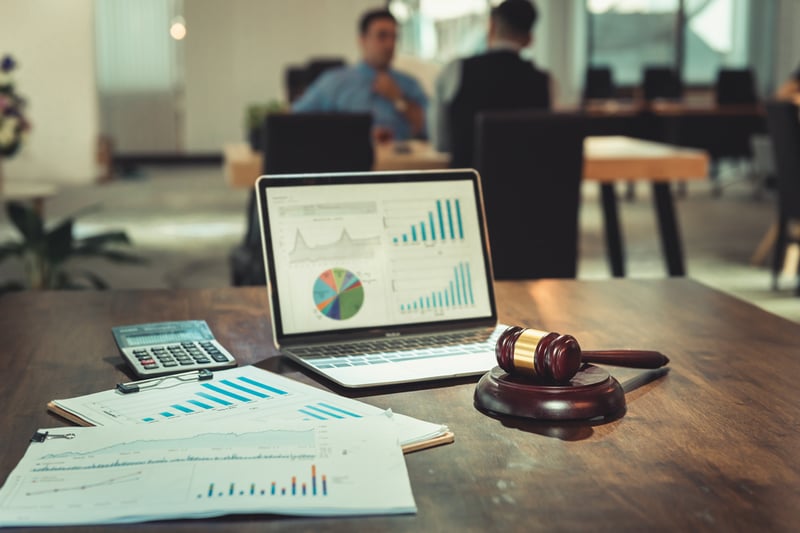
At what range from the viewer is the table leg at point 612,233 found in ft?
14.5

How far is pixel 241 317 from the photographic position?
4.28 ft

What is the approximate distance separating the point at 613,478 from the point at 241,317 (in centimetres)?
68

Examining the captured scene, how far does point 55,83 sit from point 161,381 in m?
9.54

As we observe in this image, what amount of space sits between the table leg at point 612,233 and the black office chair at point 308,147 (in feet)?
5.58

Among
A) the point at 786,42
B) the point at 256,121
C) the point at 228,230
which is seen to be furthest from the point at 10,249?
the point at 786,42

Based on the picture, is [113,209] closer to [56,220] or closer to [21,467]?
[56,220]

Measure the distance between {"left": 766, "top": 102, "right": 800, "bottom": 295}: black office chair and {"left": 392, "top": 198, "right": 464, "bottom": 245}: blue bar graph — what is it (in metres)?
3.39

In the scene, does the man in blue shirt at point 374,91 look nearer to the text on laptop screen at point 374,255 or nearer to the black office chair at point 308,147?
the black office chair at point 308,147

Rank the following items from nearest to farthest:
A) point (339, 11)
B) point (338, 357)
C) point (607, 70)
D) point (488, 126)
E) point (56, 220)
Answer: point (338, 357), point (488, 126), point (56, 220), point (607, 70), point (339, 11)

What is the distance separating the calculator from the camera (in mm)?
1035

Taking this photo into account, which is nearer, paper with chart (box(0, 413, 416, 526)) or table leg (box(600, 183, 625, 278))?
paper with chart (box(0, 413, 416, 526))

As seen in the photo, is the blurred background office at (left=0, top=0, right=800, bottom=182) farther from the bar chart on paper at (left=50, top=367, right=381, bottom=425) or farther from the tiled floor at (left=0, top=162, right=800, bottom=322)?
the bar chart on paper at (left=50, top=367, right=381, bottom=425)

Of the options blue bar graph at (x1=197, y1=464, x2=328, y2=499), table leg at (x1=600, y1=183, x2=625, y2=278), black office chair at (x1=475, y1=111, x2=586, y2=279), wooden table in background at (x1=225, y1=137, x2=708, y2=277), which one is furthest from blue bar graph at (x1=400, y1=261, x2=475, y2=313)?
table leg at (x1=600, y1=183, x2=625, y2=278)

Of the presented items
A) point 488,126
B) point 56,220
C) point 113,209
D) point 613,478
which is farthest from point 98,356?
point 113,209
